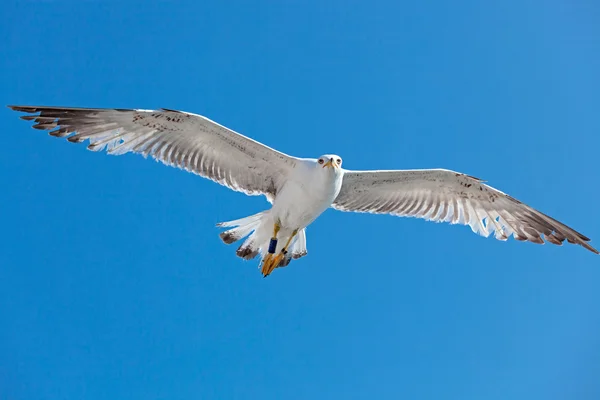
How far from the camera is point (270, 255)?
923cm

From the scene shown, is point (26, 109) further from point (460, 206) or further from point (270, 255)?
point (460, 206)

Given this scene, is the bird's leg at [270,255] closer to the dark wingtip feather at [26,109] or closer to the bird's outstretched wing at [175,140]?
the bird's outstretched wing at [175,140]

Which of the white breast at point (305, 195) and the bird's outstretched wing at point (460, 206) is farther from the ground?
the bird's outstretched wing at point (460, 206)

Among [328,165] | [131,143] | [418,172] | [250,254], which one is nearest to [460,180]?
[418,172]

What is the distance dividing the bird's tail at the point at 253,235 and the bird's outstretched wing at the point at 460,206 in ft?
3.72

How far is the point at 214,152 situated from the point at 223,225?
1030 mm

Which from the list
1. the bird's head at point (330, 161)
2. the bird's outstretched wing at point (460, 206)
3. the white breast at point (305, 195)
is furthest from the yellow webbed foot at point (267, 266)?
the bird's head at point (330, 161)

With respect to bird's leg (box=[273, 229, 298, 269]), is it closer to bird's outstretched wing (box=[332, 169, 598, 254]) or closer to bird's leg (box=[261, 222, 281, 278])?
bird's leg (box=[261, 222, 281, 278])

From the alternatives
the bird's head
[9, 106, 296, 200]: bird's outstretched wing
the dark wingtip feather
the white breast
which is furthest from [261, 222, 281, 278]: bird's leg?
the dark wingtip feather

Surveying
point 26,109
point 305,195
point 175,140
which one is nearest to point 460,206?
point 305,195

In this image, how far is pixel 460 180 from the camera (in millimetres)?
9758

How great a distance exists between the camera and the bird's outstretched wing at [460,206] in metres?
9.75

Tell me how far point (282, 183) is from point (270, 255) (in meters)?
1.03

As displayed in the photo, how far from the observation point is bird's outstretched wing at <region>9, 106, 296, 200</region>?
8.64 m
